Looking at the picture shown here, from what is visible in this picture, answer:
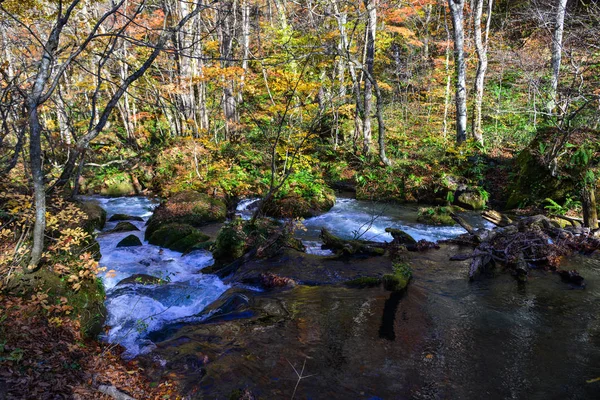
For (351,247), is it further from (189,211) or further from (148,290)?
(189,211)

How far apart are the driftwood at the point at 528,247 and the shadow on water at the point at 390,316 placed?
1.98 metres

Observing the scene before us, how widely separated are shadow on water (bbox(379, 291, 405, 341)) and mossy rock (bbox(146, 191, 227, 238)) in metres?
7.63

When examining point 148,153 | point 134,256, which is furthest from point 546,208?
point 148,153

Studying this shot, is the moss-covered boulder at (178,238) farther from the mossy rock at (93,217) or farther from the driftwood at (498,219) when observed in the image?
the driftwood at (498,219)

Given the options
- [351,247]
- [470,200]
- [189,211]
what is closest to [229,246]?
[351,247]

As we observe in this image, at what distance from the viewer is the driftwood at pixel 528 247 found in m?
7.71

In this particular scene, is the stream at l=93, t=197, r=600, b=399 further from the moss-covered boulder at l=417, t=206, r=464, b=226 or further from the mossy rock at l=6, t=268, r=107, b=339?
the moss-covered boulder at l=417, t=206, r=464, b=226

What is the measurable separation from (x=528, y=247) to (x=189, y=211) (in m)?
9.86

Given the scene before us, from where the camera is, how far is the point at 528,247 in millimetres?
8258

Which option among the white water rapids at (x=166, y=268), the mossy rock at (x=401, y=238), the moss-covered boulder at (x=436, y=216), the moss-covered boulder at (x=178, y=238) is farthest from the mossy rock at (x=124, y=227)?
the moss-covered boulder at (x=436, y=216)

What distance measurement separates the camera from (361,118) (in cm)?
1967

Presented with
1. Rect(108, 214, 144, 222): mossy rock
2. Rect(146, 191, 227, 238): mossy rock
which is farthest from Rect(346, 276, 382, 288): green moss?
Rect(108, 214, 144, 222): mossy rock

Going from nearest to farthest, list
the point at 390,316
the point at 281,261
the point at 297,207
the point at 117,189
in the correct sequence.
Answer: the point at 390,316 < the point at 281,261 < the point at 297,207 < the point at 117,189

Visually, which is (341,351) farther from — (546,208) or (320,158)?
(320,158)
